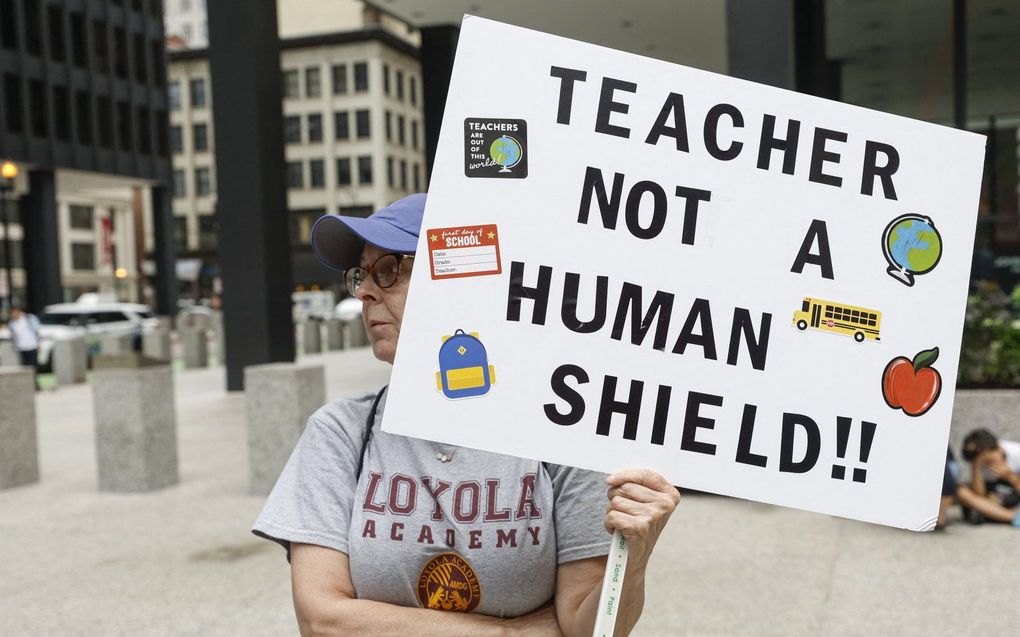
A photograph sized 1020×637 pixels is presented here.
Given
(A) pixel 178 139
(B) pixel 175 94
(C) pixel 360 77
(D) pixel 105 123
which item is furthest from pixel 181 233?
(D) pixel 105 123

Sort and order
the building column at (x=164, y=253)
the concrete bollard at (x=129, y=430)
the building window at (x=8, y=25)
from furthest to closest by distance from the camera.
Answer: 1. the building column at (x=164, y=253)
2. the building window at (x=8, y=25)
3. the concrete bollard at (x=129, y=430)

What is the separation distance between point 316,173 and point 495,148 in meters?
79.4

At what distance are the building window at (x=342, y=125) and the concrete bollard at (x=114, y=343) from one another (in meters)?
54.9

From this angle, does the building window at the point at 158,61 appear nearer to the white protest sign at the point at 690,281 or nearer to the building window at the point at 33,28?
the building window at the point at 33,28

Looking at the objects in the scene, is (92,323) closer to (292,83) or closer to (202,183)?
(292,83)

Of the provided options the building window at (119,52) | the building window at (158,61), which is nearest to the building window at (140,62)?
the building window at (158,61)

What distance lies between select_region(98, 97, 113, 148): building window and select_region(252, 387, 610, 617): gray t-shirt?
55.4 metres

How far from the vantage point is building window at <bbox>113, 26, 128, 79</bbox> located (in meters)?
55.3

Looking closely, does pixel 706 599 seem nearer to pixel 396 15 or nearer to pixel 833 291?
pixel 833 291

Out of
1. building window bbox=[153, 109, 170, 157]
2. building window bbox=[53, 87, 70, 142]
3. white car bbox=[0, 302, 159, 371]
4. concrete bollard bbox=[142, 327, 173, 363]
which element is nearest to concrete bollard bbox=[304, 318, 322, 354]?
concrete bollard bbox=[142, 327, 173, 363]

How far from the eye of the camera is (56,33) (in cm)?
Result: 5056

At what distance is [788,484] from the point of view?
1986 millimetres

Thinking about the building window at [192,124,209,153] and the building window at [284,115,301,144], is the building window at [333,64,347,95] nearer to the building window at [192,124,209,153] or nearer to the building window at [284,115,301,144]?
the building window at [284,115,301,144]

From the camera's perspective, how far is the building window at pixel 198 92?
272 feet
